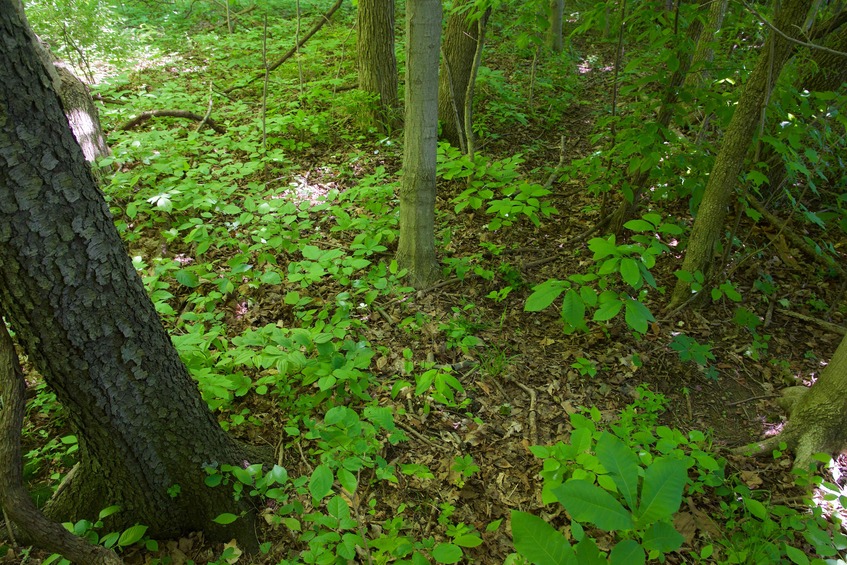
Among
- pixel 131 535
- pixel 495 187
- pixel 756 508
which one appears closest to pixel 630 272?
pixel 756 508

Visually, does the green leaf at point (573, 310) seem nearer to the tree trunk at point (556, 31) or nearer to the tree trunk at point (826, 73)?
the tree trunk at point (826, 73)

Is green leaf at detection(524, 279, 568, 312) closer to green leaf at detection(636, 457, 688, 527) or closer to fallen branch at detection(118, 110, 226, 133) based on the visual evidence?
green leaf at detection(636, 457, 688, 527)

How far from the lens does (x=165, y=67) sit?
7.11 m

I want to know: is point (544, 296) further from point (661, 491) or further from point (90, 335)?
point (90, 335)

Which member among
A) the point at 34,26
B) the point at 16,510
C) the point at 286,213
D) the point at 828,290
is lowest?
the point at 828,290

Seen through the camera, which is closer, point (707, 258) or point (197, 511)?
point (197, 511)

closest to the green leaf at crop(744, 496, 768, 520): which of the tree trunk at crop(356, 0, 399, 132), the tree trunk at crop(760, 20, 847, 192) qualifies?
the tree trunk at crop(760, 20, 847, 192)

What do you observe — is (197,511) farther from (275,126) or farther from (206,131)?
(206,131)

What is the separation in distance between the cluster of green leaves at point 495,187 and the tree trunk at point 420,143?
372mm

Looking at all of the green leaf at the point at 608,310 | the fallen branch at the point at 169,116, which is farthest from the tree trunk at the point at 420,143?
the fallen branch at the point at 169,116

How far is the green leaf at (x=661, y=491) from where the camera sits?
108 cm

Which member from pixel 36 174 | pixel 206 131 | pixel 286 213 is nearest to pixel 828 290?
pixel 286 213

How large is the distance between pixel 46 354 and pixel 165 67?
287 inches

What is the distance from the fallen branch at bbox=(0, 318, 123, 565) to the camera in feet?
4.99
